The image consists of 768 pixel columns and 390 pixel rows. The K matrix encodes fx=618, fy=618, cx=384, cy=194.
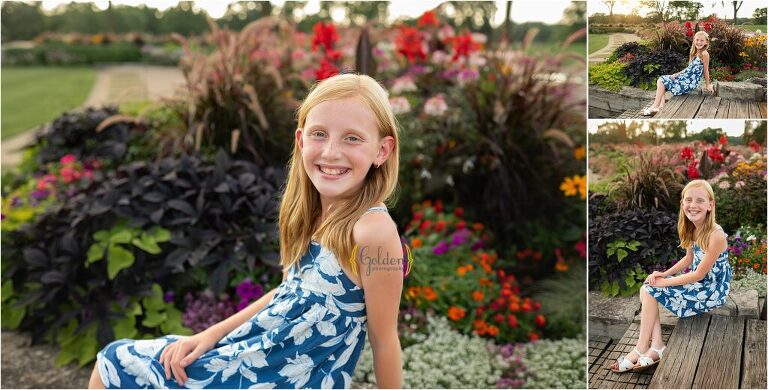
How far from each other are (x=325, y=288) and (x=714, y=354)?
1.22m

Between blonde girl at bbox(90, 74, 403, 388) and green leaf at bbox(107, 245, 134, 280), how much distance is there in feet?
3.56

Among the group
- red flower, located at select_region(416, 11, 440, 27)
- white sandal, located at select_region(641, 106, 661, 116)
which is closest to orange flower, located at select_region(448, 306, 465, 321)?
white sandal, located at select_region(641, 106, 661, 116)

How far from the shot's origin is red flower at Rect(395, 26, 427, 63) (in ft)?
15.6

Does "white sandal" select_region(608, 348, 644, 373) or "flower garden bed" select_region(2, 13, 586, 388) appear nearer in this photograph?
"white sandal" select_region(608, 348, 644, 373)

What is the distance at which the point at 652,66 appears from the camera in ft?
6.15

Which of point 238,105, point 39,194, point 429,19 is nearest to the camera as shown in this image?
point 39,194

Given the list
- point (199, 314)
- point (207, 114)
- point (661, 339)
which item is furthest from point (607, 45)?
point (207, 114)

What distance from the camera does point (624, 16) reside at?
6.17ft

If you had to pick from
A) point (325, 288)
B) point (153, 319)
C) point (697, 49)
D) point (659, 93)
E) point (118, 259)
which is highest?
point (697, 49)

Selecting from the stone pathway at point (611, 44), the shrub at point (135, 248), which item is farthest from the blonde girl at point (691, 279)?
the shrub at point (135, 248)

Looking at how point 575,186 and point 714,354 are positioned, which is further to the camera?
point 575,186

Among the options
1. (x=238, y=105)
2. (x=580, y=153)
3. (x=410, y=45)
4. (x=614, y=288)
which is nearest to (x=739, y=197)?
(x=614, y=288)

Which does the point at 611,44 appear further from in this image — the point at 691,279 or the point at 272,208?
the point at 272,208

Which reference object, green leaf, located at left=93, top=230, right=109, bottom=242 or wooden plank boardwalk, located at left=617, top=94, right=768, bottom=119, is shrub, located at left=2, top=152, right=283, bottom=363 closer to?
green leaf, located at left=93, top=230, right=109, bottom=242
